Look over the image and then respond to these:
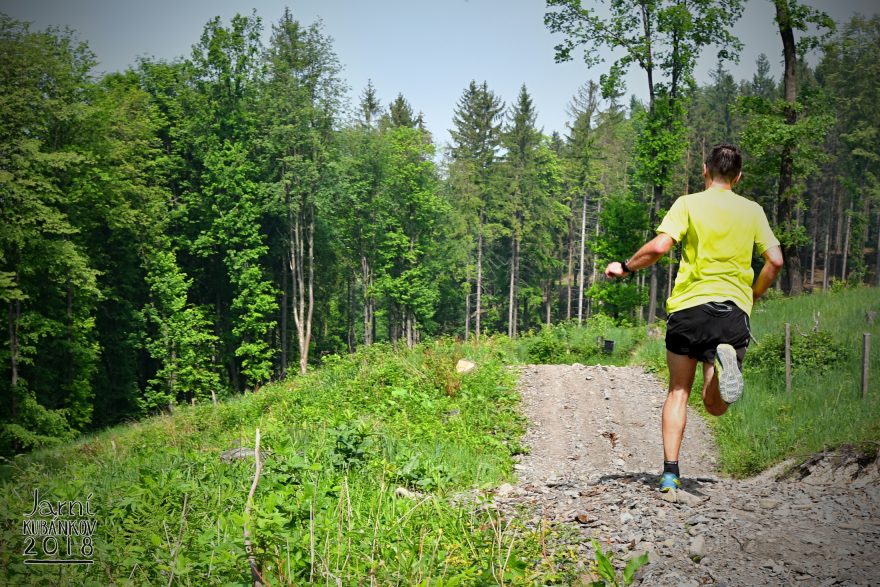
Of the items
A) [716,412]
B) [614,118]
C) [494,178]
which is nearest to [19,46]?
[716,412]

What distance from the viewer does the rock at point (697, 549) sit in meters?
3.39

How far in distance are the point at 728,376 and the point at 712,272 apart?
2.52 feet

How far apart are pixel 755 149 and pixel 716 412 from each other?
1714cm

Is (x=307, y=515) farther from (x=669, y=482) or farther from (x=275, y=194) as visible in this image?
(x=275, y=194)

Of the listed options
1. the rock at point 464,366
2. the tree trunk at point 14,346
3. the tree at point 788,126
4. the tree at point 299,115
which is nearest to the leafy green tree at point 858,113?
the tree at point 788,126

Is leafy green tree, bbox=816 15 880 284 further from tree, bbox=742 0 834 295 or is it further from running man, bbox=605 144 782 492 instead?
running man, bbox=605 144 782 492

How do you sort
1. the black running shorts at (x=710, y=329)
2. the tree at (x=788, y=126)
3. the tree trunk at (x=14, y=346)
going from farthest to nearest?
the tree trunk at (x=14, y=346) → the tree at (x=788, y=126) → the black running shorts at (x=710, y=329)

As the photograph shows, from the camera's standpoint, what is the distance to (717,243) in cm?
443

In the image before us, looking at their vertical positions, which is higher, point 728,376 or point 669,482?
point 728,376

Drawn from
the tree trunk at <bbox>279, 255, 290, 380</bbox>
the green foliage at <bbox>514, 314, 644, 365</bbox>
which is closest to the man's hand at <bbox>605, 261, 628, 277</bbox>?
the green foliage at <bbox>514, 314, 644, 365</bbox>

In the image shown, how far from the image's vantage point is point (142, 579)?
363 centimetres

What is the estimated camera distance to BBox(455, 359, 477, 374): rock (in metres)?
12.7

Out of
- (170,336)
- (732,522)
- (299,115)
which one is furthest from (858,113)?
(732,522)

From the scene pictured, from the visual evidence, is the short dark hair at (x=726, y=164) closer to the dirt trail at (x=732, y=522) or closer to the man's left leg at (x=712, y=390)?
the man's left leg at (x=712, y=390)
